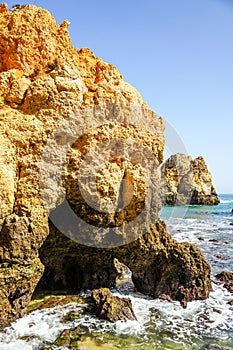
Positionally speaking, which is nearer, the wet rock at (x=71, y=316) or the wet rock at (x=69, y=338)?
the wet rock at (x=69, y=338)

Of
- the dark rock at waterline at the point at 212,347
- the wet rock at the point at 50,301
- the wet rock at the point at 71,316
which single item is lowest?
the dark rock at waterline at the point at 212,347

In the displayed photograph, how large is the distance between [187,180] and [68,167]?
71209 millimetres

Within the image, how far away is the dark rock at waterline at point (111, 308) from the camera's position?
809 centimetres

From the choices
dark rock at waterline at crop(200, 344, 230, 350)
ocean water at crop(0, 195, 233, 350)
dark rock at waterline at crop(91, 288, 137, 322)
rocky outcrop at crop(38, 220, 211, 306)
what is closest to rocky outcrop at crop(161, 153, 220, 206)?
rocky outcrop at crop(38, 220, 211, 306)

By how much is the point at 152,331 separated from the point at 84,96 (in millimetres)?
6579

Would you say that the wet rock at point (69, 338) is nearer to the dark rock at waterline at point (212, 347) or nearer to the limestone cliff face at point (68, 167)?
the limestone cliff face at point (68, 167)

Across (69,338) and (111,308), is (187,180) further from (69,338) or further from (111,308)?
(69,338)

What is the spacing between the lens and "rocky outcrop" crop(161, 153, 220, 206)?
73375 millimetres

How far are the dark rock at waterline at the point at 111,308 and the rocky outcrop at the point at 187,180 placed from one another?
63.7 metres

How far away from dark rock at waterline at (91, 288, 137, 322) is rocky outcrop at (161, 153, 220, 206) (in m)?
63.7

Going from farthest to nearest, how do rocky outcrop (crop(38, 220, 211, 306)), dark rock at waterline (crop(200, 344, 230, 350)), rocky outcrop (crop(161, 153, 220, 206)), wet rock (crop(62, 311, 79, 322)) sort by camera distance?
rocky outcrop (crop(161, 153, 220, 206)) → rocky outcrop (crop(38, 220, 211, 306)) → wet rock (crop(62, 311, 79, 322)) → dark rock at waterline (crop(200, 344, 230, 350))

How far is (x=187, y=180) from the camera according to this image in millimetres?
76250

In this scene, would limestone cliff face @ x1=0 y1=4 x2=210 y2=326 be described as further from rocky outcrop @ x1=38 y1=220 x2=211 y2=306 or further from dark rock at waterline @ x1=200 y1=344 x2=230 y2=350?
dark rock at waterline @ x1=200 y1=344 x2=230 y2=350

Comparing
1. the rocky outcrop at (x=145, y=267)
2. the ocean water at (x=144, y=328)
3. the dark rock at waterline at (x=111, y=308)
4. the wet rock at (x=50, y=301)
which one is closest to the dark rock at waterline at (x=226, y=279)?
the rocky outcrop at (x=145, y=267)
